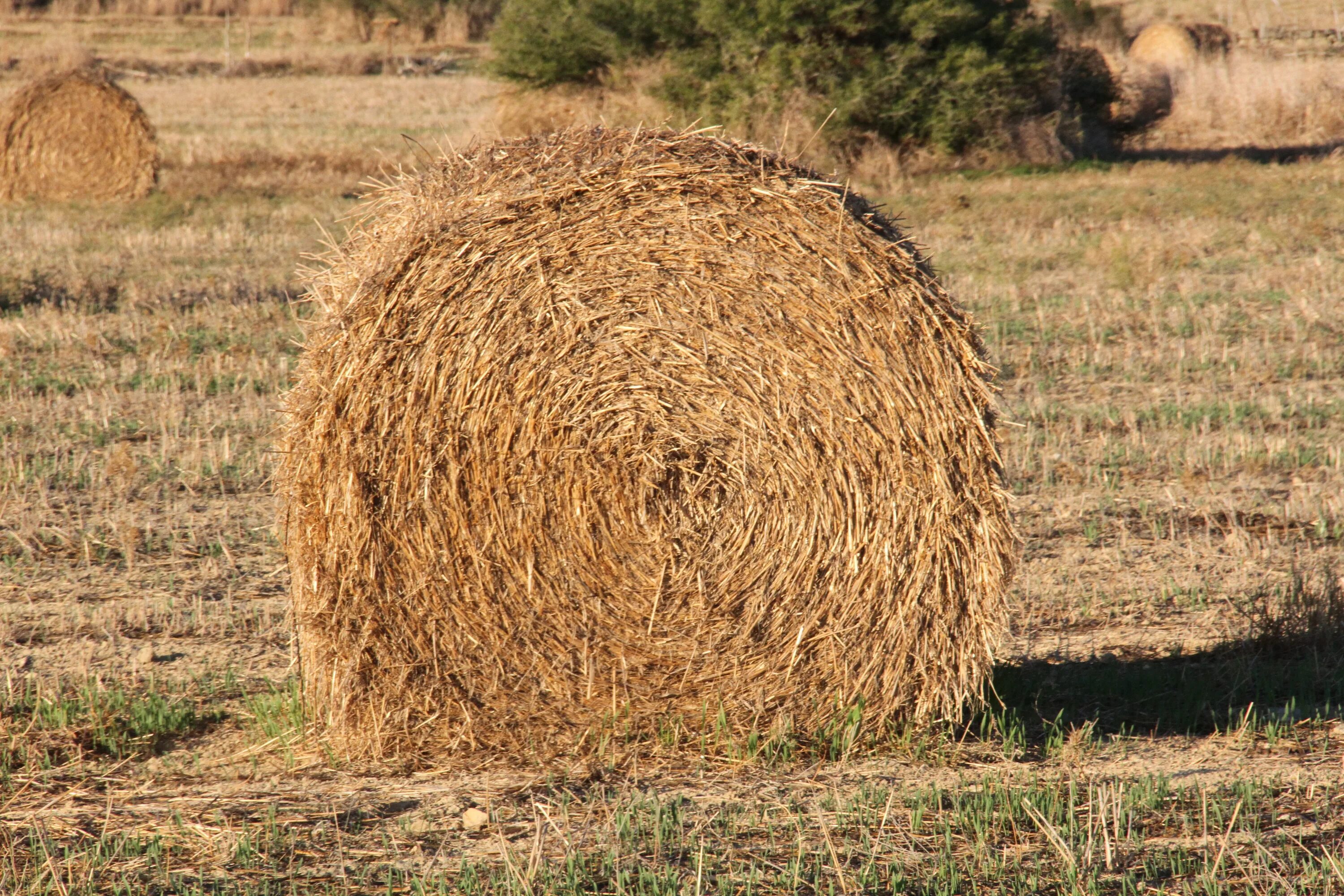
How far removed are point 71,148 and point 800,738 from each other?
1636 cm

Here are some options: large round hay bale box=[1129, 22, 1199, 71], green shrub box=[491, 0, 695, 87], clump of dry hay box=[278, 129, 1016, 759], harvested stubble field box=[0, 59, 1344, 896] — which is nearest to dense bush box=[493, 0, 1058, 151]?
green shrub box=[491, 0, 695, 87]

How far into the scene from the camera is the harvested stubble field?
12.4 feet

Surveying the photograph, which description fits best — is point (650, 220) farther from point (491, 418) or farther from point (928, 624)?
point (928, 624)

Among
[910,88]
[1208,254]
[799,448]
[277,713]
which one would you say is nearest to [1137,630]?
[799,448]

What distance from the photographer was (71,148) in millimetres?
18109

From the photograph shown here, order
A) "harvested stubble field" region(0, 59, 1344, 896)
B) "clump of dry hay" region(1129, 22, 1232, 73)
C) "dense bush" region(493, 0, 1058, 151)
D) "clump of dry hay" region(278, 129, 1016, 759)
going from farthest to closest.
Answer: "clump of dry hay" region(1129, 22, 1232, 73), "dense bush" region(493, 0, 1058, 151), "clump of dry hay" region(278, 129, 1016, 759), "harvested stubble field" region(0, 59, 1344, 896)

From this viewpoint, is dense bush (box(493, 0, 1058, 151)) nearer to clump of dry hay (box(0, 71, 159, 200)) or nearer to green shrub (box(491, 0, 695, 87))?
green shrub (box(491, 0, 695, 87))

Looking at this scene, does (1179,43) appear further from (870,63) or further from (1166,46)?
→ (870,63)

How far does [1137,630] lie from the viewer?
5668 mm

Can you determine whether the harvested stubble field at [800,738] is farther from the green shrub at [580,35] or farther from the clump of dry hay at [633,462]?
the green shrub at [580,35]

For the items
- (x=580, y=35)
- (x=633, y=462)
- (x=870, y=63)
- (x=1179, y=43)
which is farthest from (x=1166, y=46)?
(x=633, y=462)

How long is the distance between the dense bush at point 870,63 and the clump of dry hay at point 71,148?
8058 millimetres

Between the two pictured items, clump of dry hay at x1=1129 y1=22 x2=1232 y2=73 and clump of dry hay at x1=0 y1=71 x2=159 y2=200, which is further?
clump of dry hay at x1=1129 y1=22 x2=1232 y2=73

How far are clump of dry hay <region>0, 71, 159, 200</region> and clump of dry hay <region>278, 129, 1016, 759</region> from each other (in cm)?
1485
